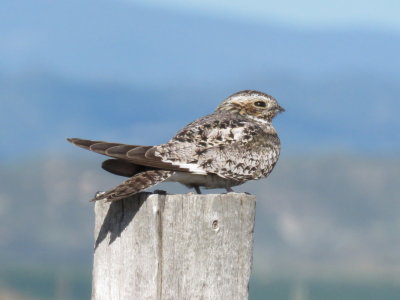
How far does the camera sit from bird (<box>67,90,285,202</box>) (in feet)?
29.4

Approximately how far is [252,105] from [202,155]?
254 cm

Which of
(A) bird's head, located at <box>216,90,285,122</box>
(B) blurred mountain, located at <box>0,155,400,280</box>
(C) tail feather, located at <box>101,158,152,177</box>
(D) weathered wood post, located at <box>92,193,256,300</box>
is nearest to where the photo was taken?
(D) weathered wood post, located at <box>92,193,256,300</box>

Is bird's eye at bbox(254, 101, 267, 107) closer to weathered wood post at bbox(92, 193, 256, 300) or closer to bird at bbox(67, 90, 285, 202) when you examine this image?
bird at bbox(67, 90, 285, 202)

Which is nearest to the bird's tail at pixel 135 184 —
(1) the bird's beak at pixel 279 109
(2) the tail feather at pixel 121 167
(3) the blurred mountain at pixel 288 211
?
(2) the tail feather at pixel 121 167

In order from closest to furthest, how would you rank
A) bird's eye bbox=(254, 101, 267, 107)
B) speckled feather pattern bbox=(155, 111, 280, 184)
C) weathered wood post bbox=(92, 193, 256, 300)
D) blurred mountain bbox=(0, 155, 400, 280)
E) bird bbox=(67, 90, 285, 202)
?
weathered wood post bbox=(92, 193, 256, 300) → bird bbox=(67, 90, 285, 202) → speckled feather pattern bbox=(155, 111, 280, 184) → bird's eye bbox=(254, 101, 267, 107) → blurred mountain bbox=(0, 155, 400, 280)

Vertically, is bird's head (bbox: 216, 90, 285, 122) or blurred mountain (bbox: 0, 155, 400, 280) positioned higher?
blurred mountain (bbox: 0, 155, 400, 280)

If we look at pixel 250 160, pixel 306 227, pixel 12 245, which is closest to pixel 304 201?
pixel 306 227

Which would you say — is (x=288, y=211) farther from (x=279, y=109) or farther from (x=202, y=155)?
(x=202, y=155)

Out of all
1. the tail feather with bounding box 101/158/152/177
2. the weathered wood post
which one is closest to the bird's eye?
the tail feather with bounding box 101/158/152/177

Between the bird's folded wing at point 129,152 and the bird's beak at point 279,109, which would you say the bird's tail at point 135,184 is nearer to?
the bird's folded wing at point 129,152

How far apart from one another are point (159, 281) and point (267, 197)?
530ft

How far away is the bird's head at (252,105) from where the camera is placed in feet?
40.6

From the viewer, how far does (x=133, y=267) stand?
7902 millimetres

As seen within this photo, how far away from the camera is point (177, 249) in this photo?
7.80 m
